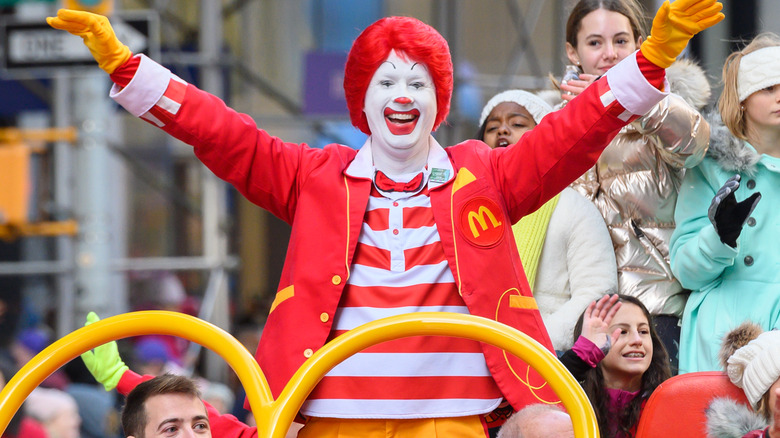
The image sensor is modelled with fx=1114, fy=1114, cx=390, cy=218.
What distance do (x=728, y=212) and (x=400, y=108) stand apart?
0.77 m

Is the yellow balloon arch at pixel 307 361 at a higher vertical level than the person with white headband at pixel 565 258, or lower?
lower

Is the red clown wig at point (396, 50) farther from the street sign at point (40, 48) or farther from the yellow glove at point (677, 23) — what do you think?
the street sign at point (40, 48)

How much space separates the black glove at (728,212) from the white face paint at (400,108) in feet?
2.13

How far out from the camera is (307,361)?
6.54 feet

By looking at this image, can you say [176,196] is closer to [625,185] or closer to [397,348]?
[625,185]

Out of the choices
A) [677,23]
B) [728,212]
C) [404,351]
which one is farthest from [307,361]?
[728,212]

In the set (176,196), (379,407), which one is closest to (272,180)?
(379,407)

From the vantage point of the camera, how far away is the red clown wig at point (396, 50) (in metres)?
2.33

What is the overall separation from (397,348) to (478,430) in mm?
233

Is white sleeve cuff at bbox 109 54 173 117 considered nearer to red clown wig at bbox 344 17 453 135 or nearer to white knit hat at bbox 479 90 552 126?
red clown wig at bbox 344 17 453 135

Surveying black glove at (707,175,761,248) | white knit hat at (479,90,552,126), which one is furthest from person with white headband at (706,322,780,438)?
white knit hat at (479,90,552,126)

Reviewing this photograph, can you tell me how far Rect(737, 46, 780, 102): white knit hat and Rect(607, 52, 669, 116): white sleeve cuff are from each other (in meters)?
0.67

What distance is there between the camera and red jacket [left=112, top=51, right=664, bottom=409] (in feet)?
7.24

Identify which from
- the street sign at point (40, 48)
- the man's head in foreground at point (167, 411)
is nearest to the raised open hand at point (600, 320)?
the man's head in foreground at point (167, 411)
